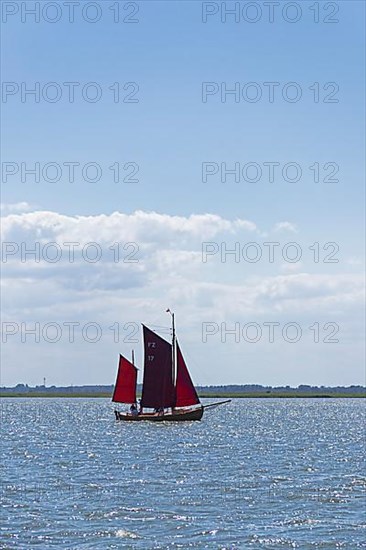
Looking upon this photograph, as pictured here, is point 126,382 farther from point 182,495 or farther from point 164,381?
point 182,495

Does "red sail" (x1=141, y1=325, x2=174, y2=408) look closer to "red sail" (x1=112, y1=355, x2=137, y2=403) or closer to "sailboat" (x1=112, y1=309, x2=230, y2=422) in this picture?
"sailboat" (x1=112, y1=309, x2=230, y2=422)

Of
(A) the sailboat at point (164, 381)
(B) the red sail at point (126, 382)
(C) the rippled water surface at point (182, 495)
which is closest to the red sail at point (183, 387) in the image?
(A) the sailboat at point (164, 381)

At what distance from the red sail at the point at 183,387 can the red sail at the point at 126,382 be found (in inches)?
309

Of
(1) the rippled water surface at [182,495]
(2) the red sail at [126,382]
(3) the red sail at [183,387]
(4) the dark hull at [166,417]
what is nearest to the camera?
(1) the rippled water surface at [182,495]

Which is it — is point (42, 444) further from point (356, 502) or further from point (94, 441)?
point (356, 502)

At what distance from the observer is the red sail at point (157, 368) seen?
79.0 metres

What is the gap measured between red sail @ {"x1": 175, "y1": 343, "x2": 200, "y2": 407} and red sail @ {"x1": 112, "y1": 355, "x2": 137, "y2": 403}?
7.86 metres

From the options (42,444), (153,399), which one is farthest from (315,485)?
(153,399)

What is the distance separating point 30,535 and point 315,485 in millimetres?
15400

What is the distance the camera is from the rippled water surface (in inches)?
1060

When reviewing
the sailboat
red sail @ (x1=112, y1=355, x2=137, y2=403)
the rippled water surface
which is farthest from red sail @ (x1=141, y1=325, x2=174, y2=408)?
the rippled water surface

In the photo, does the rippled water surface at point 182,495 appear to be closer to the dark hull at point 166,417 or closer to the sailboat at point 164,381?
the sailboat at point 164,381

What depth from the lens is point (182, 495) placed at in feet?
117

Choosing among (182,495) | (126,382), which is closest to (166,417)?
(126,382)
